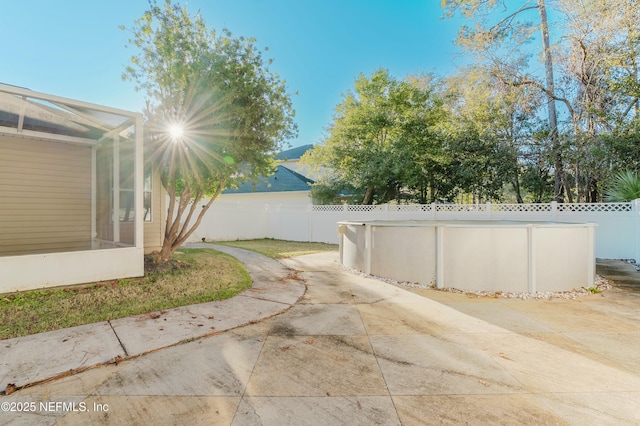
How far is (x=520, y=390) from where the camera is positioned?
7.08 feet

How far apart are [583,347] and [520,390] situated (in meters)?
1.37

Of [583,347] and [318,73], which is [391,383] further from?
[318,73]

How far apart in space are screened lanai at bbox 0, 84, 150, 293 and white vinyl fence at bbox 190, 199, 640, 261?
4.67 meters

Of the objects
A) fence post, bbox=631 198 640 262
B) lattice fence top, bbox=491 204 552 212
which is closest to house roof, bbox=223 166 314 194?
lattice fence top, bbox=491 204 552 212

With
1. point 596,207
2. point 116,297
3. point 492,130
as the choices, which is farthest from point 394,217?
point 116,297

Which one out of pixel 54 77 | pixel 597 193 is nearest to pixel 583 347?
pixel 597 193

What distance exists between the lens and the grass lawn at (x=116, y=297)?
3395 mm

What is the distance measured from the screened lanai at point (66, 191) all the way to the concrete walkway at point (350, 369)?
5.12 ft

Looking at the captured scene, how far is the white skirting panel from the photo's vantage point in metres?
3.91

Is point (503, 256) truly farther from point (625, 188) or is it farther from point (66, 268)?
point (66, 268)

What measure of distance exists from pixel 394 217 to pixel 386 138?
4.34 metres

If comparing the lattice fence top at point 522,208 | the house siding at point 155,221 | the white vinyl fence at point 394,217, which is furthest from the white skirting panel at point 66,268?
the lattice fence top at point 522,208

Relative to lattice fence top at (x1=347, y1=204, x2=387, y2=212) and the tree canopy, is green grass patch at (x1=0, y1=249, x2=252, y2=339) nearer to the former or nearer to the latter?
lattice fence top at (x1=347, y1=204, x2=387, y2=212)

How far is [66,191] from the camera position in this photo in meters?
6.36
